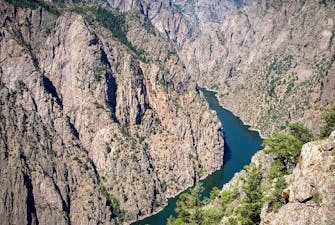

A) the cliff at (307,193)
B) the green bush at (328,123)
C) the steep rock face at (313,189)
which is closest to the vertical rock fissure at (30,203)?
the cliff at (307,193)

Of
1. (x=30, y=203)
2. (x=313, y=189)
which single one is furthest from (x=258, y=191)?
(x=30, y=203)

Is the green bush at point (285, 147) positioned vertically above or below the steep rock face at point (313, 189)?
above

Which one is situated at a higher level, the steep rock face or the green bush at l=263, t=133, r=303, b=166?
the green bush at l=263, t=133, r=303, b=166

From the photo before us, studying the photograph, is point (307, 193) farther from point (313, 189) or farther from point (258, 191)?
point (258, 191)

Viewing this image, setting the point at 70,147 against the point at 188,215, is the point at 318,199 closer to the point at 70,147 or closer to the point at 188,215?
the point at 188,215

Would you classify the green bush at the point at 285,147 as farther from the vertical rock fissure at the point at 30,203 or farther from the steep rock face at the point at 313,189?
the vertical rock fissure at the point at 30,203

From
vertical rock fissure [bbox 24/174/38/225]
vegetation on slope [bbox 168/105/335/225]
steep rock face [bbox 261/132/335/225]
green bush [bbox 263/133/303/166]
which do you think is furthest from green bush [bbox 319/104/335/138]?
vertical rock fissure [bbox 24/174/38/225]

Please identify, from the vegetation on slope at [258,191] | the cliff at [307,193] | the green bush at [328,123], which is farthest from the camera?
the green bush at [328,123]

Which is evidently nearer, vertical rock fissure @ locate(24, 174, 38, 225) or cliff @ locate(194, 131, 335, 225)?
cliff @ locate(194, 131, 335, 225)

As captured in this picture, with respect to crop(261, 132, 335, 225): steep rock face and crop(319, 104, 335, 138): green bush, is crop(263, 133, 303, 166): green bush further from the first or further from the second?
crop(261, 132, 335, 225): steep rock face


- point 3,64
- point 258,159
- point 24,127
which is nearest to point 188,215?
point 258,159
